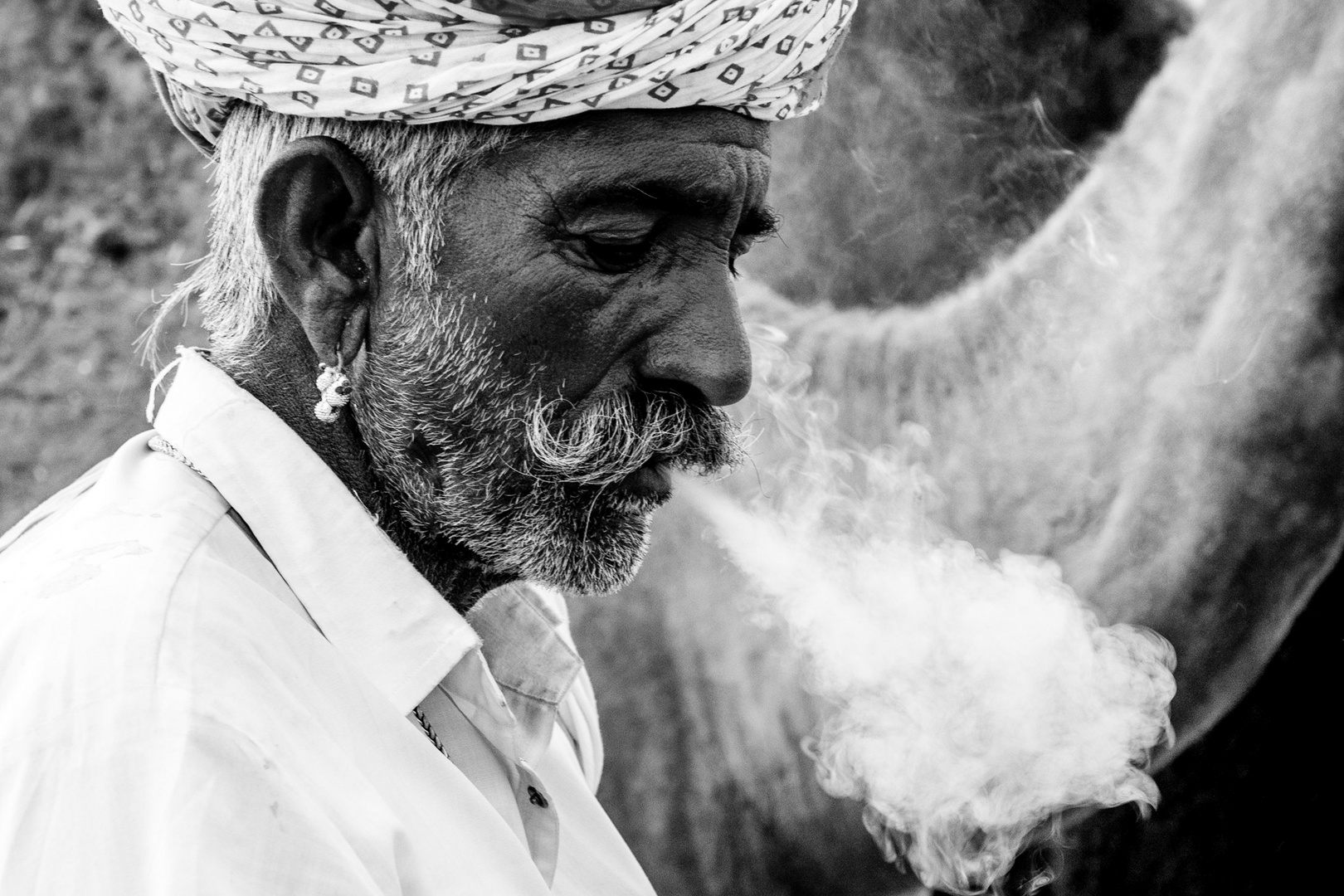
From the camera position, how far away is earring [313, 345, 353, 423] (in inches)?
79.8

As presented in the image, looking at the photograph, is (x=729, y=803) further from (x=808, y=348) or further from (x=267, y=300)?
(x=267, y=300)

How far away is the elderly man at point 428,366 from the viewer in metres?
1.79

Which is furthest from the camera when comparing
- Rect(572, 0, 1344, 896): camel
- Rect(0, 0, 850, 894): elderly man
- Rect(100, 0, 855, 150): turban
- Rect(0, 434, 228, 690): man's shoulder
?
Rect(572, 0, 1344, 896): camel

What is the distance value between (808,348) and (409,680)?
1.84 metres

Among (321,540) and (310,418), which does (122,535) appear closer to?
(321,540)

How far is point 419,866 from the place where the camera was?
170 cm

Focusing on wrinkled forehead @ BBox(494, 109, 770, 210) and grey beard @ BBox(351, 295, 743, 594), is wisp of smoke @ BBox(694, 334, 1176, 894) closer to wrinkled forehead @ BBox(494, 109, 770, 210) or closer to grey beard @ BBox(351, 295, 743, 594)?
grey beard @ BBox(351, 295, 743, 594)

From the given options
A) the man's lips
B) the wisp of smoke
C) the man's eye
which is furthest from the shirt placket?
the wisp of smoke

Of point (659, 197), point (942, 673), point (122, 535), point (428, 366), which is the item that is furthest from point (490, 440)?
point (942, 673)

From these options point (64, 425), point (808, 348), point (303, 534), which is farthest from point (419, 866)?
point (64, 425)

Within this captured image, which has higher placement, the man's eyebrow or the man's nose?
the man's eyebrow

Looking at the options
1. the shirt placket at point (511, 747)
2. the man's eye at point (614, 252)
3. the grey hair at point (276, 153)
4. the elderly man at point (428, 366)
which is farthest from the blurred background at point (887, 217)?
the shirt placket at point (511, 747)

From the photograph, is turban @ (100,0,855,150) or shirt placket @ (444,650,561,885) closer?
turban @ (100,0,855,150)

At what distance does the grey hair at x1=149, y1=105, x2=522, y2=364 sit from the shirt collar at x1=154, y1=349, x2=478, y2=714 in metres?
0.14
